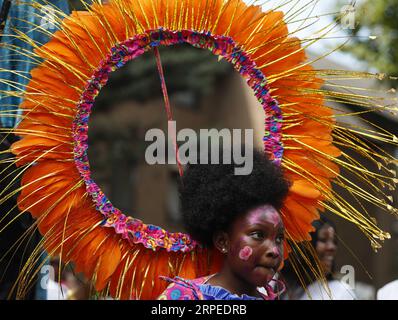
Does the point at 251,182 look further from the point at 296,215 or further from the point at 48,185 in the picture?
the point at 48,185

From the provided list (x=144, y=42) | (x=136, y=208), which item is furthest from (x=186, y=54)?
(x=144, y=42)

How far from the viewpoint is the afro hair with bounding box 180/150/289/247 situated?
103 inches

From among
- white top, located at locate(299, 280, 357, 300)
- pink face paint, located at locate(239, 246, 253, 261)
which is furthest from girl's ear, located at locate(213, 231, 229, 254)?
white top, located at locate(299, 280, 357, 300)

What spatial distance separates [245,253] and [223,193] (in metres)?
0.25

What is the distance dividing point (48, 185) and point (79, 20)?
0.64m

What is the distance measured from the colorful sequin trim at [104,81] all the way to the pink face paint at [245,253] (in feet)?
1.05

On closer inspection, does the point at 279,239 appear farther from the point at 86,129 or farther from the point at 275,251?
the point at 86,129

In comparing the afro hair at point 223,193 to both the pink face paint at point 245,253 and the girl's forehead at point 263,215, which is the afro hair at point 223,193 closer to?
the girl's forehead at point 263,215

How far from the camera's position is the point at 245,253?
251 cm

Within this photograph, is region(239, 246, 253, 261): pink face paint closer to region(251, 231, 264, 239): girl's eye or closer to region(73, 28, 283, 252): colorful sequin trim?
region(251, 231, 264, 239): girl's eye

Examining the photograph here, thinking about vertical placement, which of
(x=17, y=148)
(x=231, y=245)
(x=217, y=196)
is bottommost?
(x=231, y=245)

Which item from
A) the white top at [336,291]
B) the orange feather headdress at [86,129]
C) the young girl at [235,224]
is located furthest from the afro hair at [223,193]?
the white top at [336,291]
